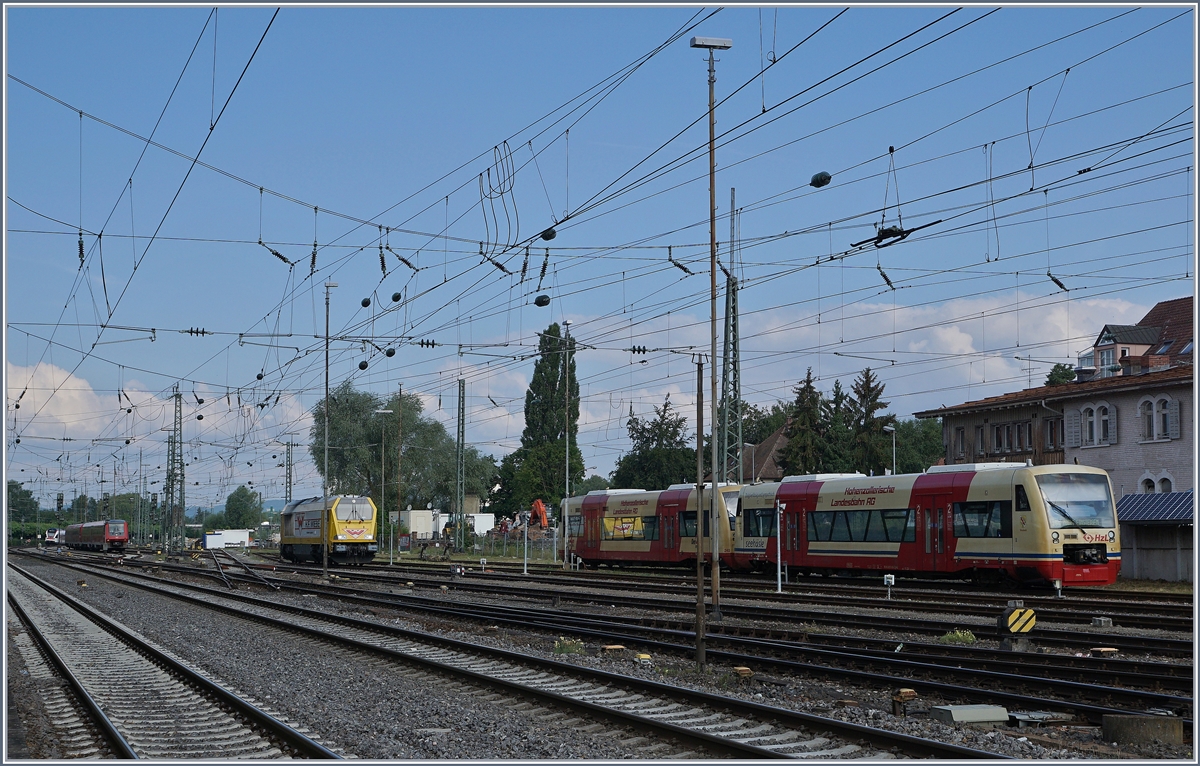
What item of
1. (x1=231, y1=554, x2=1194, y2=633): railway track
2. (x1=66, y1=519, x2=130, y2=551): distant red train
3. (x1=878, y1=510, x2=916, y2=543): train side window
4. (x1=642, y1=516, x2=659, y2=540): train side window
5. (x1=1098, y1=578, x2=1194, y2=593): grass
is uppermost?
(x1=878, y1=510, x2=916, y2=543): train side window

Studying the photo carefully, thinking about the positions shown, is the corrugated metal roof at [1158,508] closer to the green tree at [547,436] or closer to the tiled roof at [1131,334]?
the tiled roof at [1131,334]

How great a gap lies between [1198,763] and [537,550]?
61291 mm

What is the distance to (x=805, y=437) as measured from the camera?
259 ft

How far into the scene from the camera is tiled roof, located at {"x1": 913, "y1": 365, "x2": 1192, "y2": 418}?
38.6 meters

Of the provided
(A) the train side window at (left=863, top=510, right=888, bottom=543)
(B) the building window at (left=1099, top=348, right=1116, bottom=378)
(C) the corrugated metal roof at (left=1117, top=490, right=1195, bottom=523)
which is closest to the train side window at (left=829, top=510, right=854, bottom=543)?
(A) the train side window at (left=863, top=510, right=888, bottom=543)

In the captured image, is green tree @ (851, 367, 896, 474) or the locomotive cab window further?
green tree @ (851, 367, 896, 474)

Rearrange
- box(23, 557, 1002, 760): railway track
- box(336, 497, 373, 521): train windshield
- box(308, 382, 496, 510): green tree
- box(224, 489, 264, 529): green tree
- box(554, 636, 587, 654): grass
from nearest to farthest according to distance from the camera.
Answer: box(23, 557, 1002, 760): railway track, box(554, 636, 587, 654): grass, box(336, 497, 373, 521): train windshield, box(308, 382, 496, 510): green tree, box(224, 489, 264, 529): green tree

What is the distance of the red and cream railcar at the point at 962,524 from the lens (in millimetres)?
26672

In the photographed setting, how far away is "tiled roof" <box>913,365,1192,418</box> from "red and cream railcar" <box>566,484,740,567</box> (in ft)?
47.6

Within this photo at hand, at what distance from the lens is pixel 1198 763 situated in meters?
8.75

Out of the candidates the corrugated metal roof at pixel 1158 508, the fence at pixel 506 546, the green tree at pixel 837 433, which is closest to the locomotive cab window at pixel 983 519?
the corrugated metal roof at pixel 1158 508

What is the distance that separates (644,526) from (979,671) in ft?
95.6

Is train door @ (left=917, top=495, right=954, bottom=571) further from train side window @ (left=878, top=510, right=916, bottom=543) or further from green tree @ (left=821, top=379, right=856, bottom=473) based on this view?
green tree @ (left=821, top=379, right=856, bottom=473)

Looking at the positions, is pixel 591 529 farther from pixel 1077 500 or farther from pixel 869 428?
pixel 869 428
